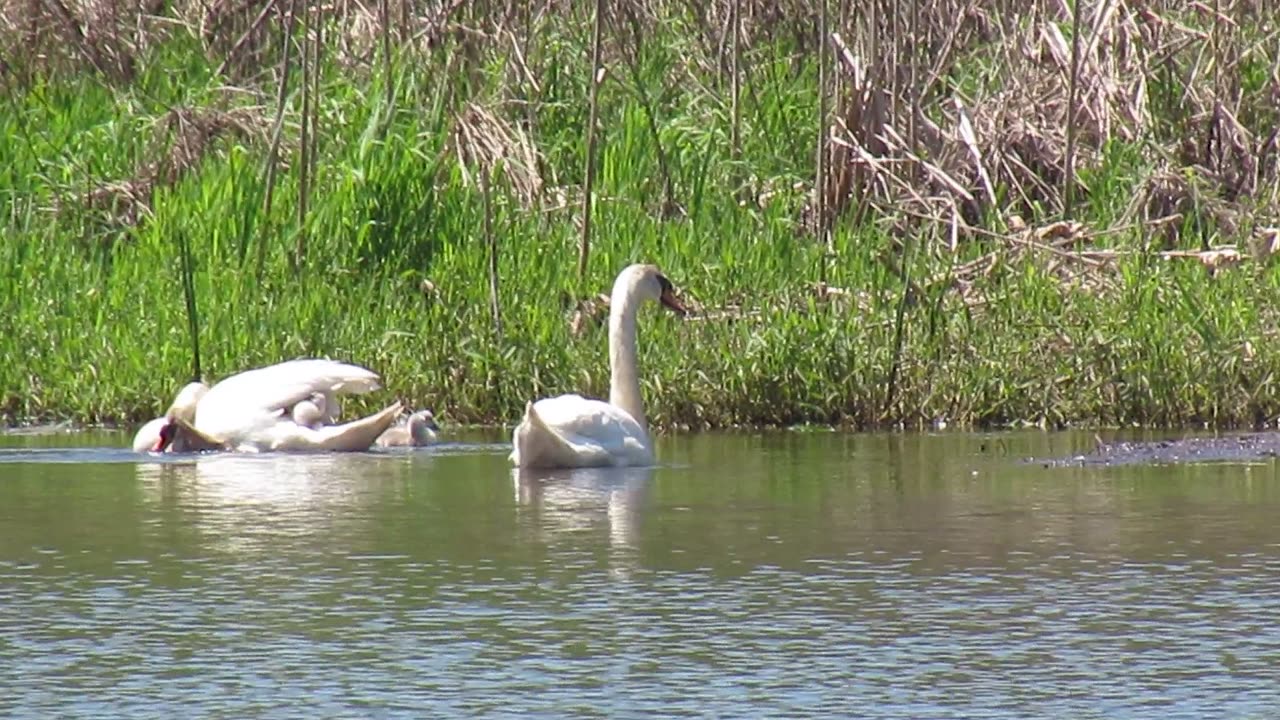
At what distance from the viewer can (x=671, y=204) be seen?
14820mm

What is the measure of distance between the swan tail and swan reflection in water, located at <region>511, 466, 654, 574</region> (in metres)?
1.01

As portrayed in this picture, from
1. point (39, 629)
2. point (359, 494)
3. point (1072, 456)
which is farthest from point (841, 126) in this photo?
point (39, 629)

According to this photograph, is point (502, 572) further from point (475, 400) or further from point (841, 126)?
point (841, 126)

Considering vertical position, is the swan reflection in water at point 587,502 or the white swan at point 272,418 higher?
the white swan at point 272,418

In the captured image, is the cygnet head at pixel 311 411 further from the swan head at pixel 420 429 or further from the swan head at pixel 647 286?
the swan head at pixel 647 286

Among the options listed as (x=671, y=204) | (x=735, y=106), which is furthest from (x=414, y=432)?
(x=735, y=106)

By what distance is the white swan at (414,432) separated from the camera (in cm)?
1134

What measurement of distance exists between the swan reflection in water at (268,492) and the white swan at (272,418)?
3.3 inches

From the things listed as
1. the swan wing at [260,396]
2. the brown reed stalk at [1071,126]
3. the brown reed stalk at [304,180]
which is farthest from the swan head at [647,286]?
the brown reed stalk at [1071,126]

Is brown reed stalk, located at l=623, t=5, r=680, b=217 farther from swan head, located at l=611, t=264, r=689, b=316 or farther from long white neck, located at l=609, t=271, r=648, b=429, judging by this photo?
long white neck, located at l=609, t=271, r=648, b=429

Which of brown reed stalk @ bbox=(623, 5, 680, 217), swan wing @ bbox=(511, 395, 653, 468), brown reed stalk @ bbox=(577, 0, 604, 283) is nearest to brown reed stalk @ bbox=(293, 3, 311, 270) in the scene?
brown reed stalk @ bbox=(577, 0, 604, 283)

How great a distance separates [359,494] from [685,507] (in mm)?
1254

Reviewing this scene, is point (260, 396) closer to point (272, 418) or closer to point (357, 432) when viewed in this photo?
point (272, 418)

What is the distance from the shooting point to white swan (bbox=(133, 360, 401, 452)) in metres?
11.2
